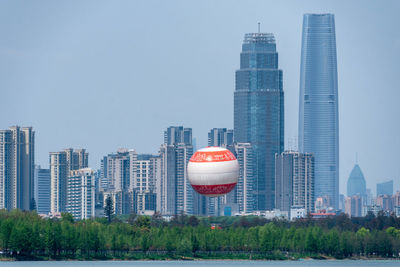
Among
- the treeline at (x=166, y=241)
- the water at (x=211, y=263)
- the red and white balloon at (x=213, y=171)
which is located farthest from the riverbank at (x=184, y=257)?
the red and white balloon at (x=213, y=171)

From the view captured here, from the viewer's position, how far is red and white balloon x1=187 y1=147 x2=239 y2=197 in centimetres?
5822

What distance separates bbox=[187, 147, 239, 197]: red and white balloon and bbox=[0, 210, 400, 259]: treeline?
1491 inches

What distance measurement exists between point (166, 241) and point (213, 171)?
45875 millimetres

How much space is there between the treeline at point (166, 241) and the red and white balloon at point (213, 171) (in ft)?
124

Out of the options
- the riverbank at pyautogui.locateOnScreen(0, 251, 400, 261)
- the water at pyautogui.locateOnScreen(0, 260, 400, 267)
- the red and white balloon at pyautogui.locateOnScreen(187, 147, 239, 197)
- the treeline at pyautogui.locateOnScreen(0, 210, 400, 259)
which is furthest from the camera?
the treeline at pyautogui.locateOnScreen(0, 210, 400, 259)

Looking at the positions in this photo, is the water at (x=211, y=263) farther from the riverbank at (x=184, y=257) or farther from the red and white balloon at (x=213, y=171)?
the red and white balloon at (x=213, y=171)

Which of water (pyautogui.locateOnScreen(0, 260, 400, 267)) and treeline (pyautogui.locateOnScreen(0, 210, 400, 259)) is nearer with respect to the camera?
water (pyautogui.locateOnScreen(0, 260, 400, 267))

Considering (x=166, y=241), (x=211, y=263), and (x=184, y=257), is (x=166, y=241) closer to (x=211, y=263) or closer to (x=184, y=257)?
(x=184, y=257)

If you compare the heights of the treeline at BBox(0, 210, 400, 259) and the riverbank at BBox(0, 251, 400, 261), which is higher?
the treeline at BBox(0, 210, 400, 259)

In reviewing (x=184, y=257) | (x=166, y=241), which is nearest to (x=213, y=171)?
(x=184, y=257)

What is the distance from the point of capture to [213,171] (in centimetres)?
5812

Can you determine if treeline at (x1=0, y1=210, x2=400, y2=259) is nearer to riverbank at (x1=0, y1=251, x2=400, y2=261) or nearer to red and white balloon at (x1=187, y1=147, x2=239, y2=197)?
riverbank at (x1=0, y1=251, x2=400, y2=261)

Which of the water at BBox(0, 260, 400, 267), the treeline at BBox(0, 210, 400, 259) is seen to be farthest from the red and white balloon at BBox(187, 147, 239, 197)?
the treeline at BBox(0, 210, 400, 259)

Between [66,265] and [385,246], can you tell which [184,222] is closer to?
[385,246]
